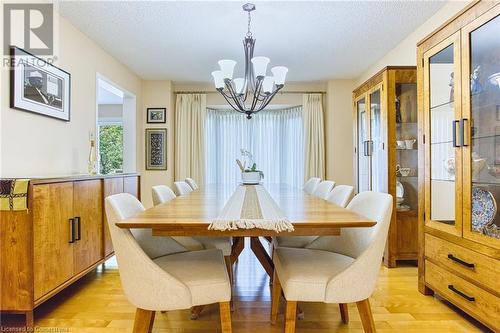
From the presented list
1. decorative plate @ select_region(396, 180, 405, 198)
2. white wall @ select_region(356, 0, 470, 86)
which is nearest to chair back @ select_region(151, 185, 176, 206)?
decorative plate @ select_region(396, 180, 405, 198)

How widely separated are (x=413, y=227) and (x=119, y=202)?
2.87 metres

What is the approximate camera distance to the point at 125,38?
3.56 meters

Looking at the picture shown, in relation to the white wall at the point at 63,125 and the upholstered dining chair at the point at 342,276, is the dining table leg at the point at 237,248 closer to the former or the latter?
the upholstered dining chair at the point at 342,276

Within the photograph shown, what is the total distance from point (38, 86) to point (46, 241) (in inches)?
52.8

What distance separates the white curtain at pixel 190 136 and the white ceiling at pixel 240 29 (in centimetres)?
92

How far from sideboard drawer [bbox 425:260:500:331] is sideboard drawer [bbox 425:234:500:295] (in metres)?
Result: 0.05

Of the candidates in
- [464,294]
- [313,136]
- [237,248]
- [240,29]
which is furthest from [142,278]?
[313,136]

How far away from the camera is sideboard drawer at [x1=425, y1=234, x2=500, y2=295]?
177 cm

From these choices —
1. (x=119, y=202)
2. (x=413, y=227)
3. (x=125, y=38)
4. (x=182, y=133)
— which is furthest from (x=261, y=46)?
(x=119, y=202)

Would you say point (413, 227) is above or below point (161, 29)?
below

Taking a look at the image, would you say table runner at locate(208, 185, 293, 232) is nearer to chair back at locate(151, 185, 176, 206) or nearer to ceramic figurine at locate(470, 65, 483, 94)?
chair back at locate(151, 185, 176, 206)

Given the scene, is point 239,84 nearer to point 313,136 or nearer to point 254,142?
point 313,136

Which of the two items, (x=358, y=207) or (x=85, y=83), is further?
(x=85, y=83)

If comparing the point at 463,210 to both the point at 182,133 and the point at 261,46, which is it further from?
the point at 182,133
